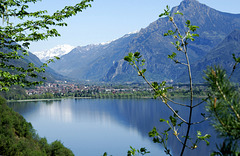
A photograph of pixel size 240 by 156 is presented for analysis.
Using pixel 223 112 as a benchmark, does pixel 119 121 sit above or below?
below

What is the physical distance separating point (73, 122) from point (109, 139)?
54.1ft

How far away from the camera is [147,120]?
55.8m

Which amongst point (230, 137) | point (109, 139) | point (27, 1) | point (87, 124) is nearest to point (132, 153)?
point (230, 137)

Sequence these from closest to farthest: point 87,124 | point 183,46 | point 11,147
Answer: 1. point 183,46
2. point 11,147
3. point 87,124

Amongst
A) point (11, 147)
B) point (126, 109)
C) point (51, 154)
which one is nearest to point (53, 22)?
point (11, 147)

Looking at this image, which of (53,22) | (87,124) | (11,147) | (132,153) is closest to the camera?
(132,153)

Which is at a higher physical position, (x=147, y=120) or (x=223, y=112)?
(x=223, y=112)

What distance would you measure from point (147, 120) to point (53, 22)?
52263 millimetres

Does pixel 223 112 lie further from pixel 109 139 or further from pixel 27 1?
pixel 109 139

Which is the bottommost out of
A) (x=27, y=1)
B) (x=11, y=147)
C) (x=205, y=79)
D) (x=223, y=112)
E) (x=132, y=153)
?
(x=11, y=147)

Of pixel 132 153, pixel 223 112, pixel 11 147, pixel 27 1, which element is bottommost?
pixel 11 147

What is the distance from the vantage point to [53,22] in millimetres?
4977

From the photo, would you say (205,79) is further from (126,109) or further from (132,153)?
(126,109)

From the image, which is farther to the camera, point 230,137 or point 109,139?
point 109,139
